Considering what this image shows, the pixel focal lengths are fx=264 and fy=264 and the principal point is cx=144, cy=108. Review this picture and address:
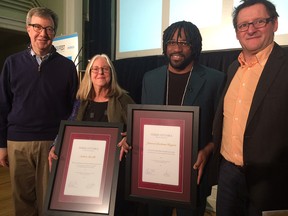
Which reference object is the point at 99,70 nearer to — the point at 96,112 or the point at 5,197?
the point at 96,112

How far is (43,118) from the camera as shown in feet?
6.37

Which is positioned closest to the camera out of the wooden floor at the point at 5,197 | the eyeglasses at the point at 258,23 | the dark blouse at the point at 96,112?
the eyeglasses at the point at 258,23

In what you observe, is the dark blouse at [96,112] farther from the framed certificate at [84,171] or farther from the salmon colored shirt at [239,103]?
the salmon colored shirt at [239,103]

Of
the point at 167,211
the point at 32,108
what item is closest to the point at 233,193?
the point at 167,211

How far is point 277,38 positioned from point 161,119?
1.71 meters

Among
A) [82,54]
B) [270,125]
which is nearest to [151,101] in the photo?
[270,125]

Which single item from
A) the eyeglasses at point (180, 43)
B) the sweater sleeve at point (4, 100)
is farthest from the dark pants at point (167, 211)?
the sweater sleeve at point (4, 100)

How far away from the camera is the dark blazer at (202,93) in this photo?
1.53 meters

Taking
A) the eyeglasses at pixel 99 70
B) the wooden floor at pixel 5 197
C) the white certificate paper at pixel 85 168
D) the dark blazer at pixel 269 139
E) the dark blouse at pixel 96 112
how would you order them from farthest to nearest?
the wooden floor at pixel 5 197 < the eyeglasses at pixel 99 70 < the dark blouse at pixel 96 112 < the white certificate paper at pixel 85 168 < the dark blazer at pixel 269 139

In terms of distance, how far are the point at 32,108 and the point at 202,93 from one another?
1229 millimetres

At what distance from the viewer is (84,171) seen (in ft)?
5.10

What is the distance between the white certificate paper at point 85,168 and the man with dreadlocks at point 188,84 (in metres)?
0.40

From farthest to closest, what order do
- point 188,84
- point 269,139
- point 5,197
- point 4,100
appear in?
point 5,197
point 4,100
point 188,84
point 269,139

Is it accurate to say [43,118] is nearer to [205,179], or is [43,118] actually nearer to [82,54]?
[205,179]
